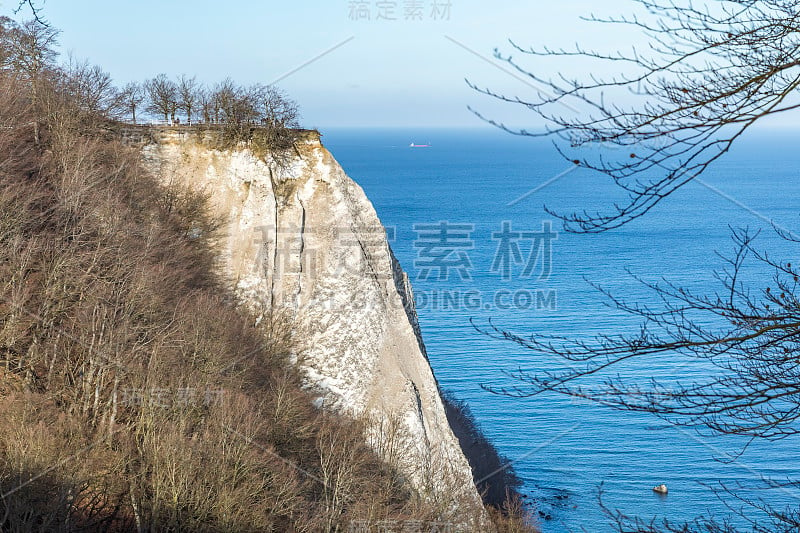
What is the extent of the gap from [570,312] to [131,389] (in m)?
38.8

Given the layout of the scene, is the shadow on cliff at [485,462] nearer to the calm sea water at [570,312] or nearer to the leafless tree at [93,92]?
the calm sea water at [570,312]

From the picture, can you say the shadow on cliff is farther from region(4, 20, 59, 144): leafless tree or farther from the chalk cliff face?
region(4, 20, 59, 144): leafless tree

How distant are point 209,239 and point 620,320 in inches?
1211

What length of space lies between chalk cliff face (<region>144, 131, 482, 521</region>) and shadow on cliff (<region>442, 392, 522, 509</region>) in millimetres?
7557

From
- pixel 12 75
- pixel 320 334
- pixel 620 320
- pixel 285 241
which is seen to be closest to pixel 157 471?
pixel 320 334

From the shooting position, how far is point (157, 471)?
13.7m

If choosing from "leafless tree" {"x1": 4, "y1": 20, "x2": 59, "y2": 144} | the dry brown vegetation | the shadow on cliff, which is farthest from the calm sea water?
"leafless tree" {"x1": 4, "y1": 20, "x2": 59, "y2": 144}

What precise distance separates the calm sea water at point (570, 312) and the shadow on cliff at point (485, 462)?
1.00m

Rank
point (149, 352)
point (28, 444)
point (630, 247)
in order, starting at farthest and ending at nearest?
point (630, 247) < point (149, 352) < point (28, 444)

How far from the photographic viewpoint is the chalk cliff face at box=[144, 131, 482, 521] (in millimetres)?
23391

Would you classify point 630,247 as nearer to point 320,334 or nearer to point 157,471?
point 320,334

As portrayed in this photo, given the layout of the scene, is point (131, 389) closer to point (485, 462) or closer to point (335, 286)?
point (335, 286)

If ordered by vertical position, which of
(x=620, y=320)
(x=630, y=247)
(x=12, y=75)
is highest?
(x=12, y=75)

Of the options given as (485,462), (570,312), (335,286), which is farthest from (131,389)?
(570,312)
